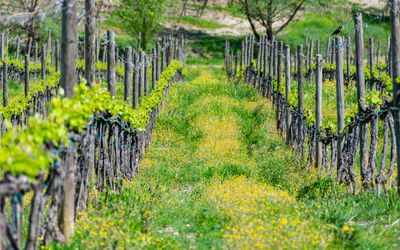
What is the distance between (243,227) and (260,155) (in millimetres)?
6968

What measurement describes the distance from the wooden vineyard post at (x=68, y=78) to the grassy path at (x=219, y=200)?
26 centimetres

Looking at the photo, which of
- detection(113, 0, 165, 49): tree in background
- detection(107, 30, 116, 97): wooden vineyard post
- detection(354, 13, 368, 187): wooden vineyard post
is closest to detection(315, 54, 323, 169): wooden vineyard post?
detection(354, 13, 368, 187): wooden vineyard post

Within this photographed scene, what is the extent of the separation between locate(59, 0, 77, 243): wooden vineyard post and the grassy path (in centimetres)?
26

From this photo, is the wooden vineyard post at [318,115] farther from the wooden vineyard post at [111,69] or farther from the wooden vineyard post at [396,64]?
the wooden vineyard post at [111,69]

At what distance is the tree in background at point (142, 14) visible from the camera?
37.2 meters

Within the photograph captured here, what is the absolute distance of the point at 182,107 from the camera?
1936cm

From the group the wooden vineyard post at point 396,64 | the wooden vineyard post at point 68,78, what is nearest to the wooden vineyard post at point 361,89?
the wooden vineyard post at point 396,64

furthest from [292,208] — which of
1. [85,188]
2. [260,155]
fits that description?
[260,155]

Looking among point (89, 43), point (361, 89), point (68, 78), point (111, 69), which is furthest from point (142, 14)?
point (68, 78)

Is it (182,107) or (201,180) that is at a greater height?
(182,107)

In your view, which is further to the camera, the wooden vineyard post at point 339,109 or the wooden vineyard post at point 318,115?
the wooden vineyard post at point 318,115

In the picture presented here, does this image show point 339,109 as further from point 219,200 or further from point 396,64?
point 219,200

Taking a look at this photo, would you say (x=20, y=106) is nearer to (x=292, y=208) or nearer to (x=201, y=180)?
(x=201, y=180)

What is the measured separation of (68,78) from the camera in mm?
6711
